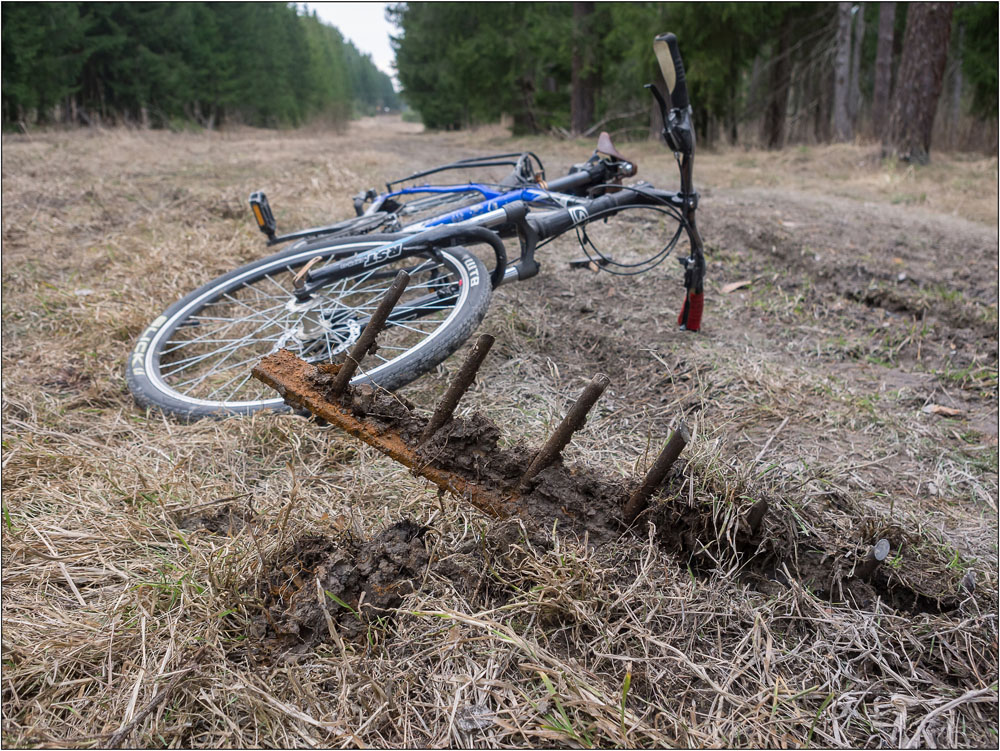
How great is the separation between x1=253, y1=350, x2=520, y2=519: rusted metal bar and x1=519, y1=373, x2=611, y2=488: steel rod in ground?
0.30ft

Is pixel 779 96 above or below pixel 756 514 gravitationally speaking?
above

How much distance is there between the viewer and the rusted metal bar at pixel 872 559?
1504mm

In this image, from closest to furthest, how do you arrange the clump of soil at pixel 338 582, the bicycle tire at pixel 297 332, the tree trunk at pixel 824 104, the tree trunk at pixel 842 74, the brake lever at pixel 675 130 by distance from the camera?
1. the clump of soil at pixel 338 582
2. the bicycle tire at pixel 297 332
3. the brake lever at pixel 675 130
4. the tree trunk at pixel 842 74
5. the tree trunk at pixel 824 104

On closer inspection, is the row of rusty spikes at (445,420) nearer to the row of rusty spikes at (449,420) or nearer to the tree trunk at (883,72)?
the row of rusty spikes at (449,420)

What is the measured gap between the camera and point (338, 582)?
150cm

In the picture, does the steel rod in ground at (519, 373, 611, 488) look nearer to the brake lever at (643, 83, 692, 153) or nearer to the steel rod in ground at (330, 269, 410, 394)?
the steel rod in ground at (330, 269, 410, 394)

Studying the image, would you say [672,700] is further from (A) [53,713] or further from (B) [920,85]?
(B) [920,85]

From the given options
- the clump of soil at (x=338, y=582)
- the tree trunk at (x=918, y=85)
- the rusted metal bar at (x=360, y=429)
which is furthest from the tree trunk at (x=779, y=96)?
the clump of soil at (x=338, y=582)

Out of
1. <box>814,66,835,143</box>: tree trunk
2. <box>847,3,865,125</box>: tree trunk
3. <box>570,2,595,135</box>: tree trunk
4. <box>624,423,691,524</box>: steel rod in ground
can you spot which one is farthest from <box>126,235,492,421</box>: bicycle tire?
<box>847,3,865,125</box>: tree trunk

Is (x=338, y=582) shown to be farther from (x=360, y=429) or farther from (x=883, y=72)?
(x=883, y=72)

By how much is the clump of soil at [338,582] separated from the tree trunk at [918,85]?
35.6ft

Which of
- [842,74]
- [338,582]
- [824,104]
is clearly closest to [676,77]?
[338,582]

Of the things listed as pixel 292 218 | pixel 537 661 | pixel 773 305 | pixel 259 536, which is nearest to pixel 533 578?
pixel 537 661

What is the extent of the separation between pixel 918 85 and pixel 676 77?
9.01 metres
